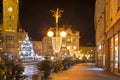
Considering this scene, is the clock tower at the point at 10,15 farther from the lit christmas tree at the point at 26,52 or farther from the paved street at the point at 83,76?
the paved street at the point at 83,76

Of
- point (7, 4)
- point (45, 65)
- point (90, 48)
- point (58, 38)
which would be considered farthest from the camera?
point (90, 48)

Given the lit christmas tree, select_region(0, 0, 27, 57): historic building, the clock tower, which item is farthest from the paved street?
the clock tower

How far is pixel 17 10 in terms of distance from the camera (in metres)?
158

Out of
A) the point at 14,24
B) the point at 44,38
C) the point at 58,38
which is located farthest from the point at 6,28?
the point at 58,38

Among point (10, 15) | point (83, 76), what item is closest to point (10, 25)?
point (10, 15)

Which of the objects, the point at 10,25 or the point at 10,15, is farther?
the point at 10,25

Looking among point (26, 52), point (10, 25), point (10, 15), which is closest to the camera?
point (26, 52)

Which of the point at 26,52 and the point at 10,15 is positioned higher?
the point at 10,15

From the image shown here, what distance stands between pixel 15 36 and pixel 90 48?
41.5 meters

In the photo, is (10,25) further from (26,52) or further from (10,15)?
(26,52)

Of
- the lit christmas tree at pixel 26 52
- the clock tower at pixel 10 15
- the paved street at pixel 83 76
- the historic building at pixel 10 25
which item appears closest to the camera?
the paved street at pixel 83 76

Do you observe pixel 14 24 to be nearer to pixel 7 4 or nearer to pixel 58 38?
pixel 7 4

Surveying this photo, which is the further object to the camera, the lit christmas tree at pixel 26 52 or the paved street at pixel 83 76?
the lit christmas tree at pixel 26 52

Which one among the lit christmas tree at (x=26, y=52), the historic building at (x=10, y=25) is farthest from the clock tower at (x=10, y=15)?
the lit christmas tree at (x=26, y=52)
